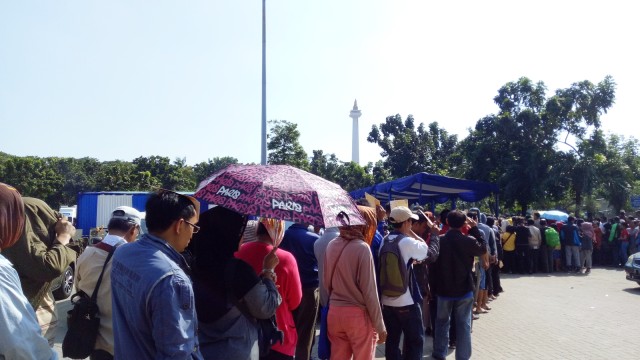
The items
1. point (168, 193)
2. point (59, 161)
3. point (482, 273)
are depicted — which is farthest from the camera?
point (59, 161)

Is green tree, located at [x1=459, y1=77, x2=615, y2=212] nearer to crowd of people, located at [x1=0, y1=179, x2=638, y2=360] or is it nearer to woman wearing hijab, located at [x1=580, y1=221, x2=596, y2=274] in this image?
woman wearing hijab, located at [x1=580, y1=221, x2=596, y2=274]

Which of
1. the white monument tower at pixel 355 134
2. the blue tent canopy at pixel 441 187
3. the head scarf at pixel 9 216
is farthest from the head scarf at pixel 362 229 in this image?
the white monument tower at pixel 355 134

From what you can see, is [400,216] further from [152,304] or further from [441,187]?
[441,187]

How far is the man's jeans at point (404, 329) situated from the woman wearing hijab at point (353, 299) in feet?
2.44

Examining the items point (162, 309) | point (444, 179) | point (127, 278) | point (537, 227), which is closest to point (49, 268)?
A: point (127, 278)

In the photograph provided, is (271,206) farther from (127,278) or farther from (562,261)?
(562,261)

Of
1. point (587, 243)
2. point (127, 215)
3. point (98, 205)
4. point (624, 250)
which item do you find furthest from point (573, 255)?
point (98, 205)

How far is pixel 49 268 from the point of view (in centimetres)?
348

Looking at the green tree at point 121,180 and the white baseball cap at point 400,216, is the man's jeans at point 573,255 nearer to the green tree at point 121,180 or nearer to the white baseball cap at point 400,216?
the white baseball cap at point 400,216

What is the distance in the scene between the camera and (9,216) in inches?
98.1

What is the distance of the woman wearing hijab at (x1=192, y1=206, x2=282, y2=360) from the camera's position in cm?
298

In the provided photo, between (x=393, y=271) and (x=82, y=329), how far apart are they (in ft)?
9.60

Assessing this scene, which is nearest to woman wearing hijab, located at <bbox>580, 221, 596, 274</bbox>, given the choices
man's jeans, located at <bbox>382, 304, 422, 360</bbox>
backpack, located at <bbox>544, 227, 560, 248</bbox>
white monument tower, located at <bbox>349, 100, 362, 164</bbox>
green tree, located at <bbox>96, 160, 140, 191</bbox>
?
backpack, located at <bbox>544, 227, 560, 248</bbox>

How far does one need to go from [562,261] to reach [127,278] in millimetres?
17764
